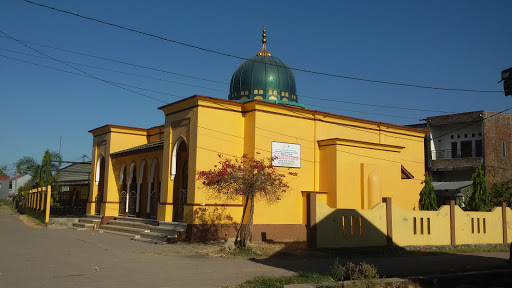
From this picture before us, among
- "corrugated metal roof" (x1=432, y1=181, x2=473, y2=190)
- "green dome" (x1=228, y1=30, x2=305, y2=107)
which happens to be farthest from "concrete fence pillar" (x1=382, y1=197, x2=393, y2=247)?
"corrugated metal roof" (x1=432, y1=181, x2=473, y2=190)

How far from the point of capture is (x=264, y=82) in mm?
23250

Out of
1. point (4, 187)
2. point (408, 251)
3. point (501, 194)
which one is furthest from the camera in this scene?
point (4, 187)

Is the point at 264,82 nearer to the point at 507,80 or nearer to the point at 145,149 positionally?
the point at 145,149

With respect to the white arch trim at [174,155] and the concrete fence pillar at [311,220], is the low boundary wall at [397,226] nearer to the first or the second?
the concrete fence pillar at [311,220]

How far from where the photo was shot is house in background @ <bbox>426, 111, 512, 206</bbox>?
32.6m

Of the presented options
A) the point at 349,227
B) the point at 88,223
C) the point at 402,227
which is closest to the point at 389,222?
the point at 402,227

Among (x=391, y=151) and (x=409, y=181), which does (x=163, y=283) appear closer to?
(x=391, y=151)

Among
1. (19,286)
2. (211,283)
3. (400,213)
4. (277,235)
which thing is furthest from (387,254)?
(19,286)

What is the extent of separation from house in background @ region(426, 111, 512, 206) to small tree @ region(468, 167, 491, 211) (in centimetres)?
892

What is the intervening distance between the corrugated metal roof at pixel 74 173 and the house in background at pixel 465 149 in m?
28.9

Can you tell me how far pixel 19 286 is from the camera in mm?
9062

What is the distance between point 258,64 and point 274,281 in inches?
635

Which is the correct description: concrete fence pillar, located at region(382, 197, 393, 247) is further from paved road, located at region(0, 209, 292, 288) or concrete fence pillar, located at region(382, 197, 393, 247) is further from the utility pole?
the utility pole

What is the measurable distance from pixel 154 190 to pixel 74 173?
23618 mm
